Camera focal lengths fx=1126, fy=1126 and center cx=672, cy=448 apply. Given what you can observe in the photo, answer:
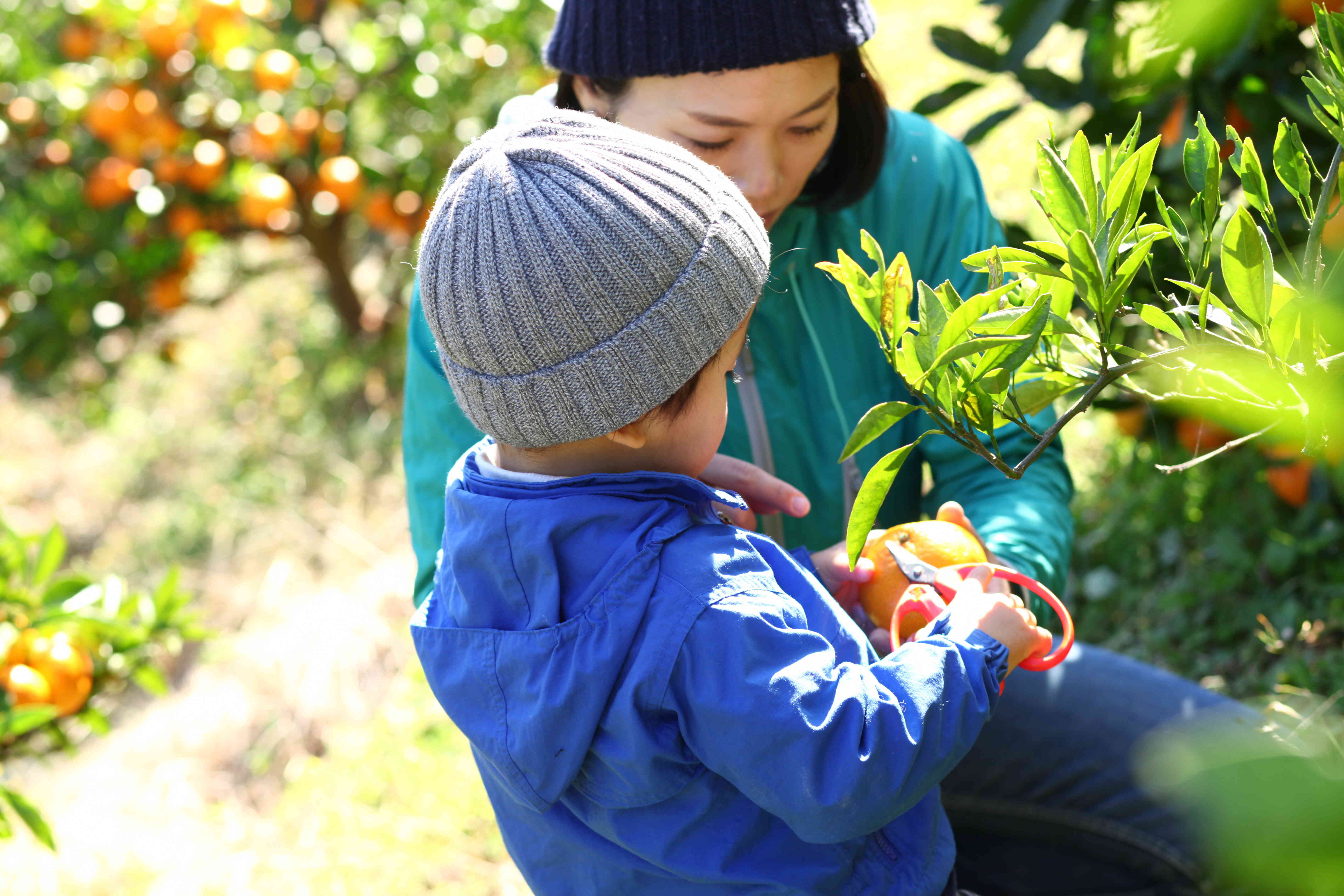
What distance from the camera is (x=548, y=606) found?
0.96 meters

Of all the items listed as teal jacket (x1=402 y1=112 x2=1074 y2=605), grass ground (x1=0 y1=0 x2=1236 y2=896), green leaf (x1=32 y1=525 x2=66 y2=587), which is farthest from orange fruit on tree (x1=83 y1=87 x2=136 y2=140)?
teal jacket (x1=402 y1=112 x2=1074 y2=605)

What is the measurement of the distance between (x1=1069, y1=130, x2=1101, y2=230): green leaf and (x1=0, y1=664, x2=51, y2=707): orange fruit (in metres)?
1.94

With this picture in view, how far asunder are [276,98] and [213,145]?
25cm

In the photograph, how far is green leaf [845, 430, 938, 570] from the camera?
729 millimetres

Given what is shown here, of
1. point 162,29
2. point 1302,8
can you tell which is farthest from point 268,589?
point 1302,8

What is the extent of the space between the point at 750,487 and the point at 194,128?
3035 mm

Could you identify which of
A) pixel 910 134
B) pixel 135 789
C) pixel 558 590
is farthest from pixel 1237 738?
pixel 135 789

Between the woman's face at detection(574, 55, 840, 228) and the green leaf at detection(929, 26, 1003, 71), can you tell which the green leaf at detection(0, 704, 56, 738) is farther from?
the green leaf at detection(929, 26, 1003, 71)

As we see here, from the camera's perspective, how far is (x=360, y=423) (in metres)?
4.16

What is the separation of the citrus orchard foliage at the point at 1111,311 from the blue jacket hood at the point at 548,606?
256 millimetres

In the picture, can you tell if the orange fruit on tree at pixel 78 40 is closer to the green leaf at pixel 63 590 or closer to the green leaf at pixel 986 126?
the green leaf at pixel 63 590

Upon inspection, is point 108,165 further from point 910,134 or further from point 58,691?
point 910,134

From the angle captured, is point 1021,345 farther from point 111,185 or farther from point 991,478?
point 111,185

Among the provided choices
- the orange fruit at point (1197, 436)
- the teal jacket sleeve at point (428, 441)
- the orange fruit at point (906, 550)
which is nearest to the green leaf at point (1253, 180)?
the orange fruit at point (906, 550)
